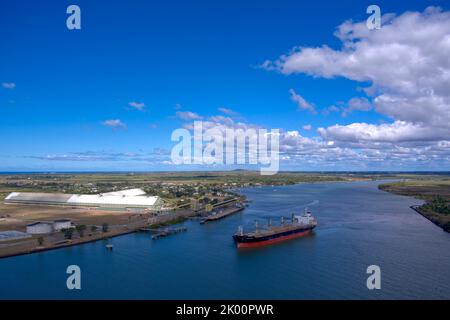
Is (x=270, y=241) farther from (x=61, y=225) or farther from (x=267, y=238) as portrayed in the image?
(x=61, y=225)

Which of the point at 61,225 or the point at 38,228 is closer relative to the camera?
the point at 38,228

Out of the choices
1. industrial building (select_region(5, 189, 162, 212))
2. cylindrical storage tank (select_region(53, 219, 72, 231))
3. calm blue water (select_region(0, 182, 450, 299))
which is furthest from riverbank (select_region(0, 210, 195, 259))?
industrial building (select_region(5, 189, 162, 212))

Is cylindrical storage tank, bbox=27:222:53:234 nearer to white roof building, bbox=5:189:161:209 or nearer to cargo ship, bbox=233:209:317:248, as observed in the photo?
white roof building, bbox=5:189:161:209

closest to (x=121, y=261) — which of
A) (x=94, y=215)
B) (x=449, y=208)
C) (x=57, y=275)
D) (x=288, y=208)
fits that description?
(x=57, y=275)

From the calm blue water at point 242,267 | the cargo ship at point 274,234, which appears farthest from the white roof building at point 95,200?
the cargo ship at point 274,234

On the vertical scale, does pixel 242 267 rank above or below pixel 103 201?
below

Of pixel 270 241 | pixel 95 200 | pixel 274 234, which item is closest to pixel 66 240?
pixel 270 241
